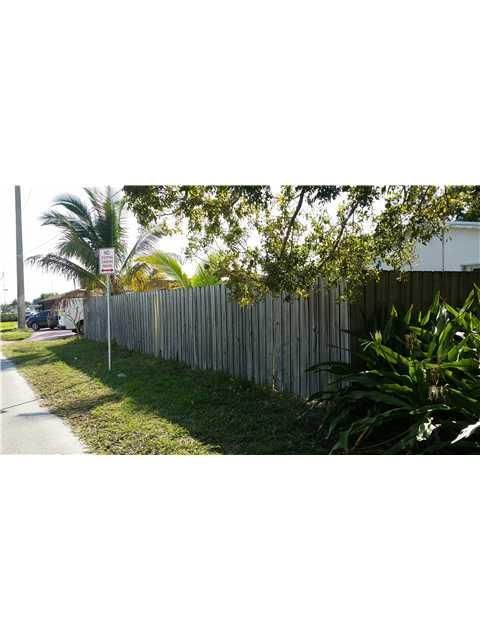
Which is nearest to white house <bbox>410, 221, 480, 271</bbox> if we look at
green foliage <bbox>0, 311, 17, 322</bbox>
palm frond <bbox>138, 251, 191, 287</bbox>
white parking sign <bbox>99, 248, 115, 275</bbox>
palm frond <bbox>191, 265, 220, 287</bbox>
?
palm frond <bbox>191, 265, 220, 287</bbox>

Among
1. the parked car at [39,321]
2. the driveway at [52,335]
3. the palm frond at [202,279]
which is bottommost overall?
the driveway at [52,335]

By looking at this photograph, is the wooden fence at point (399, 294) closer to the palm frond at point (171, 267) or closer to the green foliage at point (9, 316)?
the palm frond at point (171, 267)

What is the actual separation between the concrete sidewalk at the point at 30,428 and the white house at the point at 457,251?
874 centimetres

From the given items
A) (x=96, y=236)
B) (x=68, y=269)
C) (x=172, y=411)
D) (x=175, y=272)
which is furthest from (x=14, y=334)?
(x=172, y=411)

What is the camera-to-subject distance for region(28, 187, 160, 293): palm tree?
16.9 m

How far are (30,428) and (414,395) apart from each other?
391 centimetres

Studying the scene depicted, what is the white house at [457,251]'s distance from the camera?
43.6ft

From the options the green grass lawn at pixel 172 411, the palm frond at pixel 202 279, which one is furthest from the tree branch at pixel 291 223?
the palm frond at pixel 202 279

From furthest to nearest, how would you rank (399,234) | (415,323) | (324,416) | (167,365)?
1. (167,365)
2. (399,234)
3. (415,323)
4. (324,416)

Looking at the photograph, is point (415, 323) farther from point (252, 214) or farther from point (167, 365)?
point (167, 365)
